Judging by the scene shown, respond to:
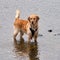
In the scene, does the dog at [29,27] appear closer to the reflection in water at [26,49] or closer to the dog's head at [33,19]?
the dog's head at [33,19]

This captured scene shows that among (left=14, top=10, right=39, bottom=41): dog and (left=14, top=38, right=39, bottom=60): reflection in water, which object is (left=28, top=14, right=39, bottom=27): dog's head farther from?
(left=14, top=38, right=39, bottom=60): reflection in water

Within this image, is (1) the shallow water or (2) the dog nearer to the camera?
(1) the shallow water

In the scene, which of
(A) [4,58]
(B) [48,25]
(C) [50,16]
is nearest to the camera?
(A) [4,58]

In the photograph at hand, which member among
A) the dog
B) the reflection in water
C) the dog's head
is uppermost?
the dog's head

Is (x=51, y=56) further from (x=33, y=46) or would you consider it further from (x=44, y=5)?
(x=44, y=5)

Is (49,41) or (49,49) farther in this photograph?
(49,41)

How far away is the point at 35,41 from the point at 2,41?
1041 mm

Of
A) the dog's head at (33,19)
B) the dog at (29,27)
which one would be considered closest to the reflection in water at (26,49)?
the dog at (29,27)

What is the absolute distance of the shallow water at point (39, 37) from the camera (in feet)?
31.8

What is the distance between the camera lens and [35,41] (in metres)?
11.2

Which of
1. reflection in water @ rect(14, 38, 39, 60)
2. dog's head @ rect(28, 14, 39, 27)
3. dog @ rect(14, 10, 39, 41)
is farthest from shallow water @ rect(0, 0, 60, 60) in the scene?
dog's head @ rect(28, 14, 39, 27)

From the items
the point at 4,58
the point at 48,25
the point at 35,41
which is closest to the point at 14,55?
the point at 4,58

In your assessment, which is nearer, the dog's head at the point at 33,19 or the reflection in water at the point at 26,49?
the reflection in water at the point at 26,49

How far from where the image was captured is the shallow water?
381 inches
